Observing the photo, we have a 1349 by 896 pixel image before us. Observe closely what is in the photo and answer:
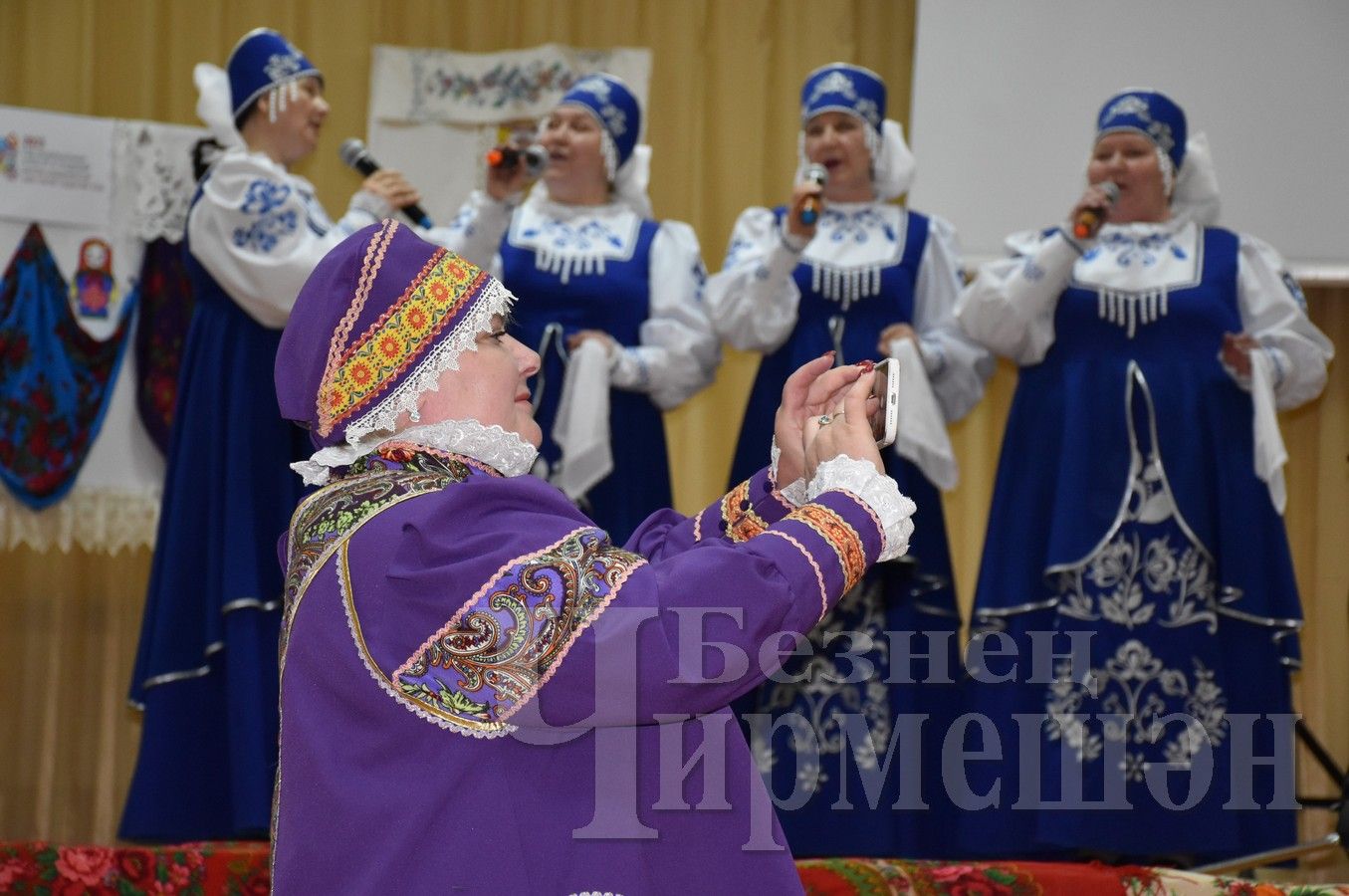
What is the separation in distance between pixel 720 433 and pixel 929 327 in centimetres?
127

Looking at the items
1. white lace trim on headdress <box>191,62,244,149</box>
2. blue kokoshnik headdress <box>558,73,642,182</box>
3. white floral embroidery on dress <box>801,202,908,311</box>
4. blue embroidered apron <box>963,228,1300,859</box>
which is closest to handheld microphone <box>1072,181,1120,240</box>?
blue embroidered apron <box>963,228,1300,859</box>

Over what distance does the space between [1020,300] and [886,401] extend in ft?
5.93

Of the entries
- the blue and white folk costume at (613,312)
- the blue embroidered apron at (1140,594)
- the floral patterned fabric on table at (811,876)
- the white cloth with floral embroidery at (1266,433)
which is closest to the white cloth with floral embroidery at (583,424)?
the blue and white folk costume at (613,312)

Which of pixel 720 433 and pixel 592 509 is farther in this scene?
pixel 720 433

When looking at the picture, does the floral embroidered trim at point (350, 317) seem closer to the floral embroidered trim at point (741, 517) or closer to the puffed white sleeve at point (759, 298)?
the floral embroidered trim at point (741, 517)

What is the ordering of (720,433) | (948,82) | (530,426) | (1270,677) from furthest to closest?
(720,433)
(948,82)
(1270,677)
(530,426)

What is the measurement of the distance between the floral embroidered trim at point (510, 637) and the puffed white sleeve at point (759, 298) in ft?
6.51

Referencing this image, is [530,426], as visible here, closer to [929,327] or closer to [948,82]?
[929,327]

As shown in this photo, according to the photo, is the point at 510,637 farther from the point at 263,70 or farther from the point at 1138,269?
the point at 263,70

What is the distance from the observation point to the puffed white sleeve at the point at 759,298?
3447 mm

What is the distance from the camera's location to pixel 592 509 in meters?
3.56

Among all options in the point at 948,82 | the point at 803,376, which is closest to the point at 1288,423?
the point at 948,82

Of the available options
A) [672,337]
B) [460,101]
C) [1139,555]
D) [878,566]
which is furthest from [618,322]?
[460,101]

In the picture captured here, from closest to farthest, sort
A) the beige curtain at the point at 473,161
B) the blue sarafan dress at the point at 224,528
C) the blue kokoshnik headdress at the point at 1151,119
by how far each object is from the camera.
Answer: the blue sarafan dress at the point at 224,528 < the blue kokoshnik headdress at the point at 1151,119 < the beige curtain at the point at 473,161
